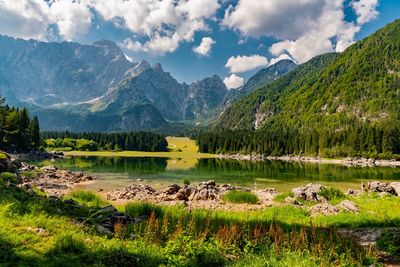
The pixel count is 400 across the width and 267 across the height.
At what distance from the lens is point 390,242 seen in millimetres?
18422

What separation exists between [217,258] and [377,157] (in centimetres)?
19071

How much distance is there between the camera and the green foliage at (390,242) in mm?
17578

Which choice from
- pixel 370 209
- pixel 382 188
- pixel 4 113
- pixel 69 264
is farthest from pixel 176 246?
pixel 4 113

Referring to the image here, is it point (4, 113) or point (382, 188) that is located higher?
point (4, 113)

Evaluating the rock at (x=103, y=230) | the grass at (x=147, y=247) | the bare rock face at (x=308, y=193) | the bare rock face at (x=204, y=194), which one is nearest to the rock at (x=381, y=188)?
the bare rock face at (x=308, y=193)

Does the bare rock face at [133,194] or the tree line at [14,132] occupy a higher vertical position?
the tree line at [14,132]

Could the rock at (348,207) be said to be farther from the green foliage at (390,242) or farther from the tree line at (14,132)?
the tree line at (14,132)

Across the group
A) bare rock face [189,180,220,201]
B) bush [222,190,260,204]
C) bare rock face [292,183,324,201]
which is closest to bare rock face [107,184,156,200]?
bare rock face [189,180,220,201]

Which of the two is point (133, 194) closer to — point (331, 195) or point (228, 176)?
point (331, 195)

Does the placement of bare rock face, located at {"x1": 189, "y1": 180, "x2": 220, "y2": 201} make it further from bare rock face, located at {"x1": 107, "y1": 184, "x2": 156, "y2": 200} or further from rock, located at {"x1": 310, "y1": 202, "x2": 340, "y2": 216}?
rock, located at {"x1": 310, "y1": 202, "x2": 340, "y2": 216}

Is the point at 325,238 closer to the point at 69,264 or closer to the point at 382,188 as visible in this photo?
the point at 69,264

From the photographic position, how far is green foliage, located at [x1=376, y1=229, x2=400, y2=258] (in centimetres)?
1758

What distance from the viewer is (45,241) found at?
48.3 ft

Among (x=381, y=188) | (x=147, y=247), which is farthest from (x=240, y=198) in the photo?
(x=147, y=247)
